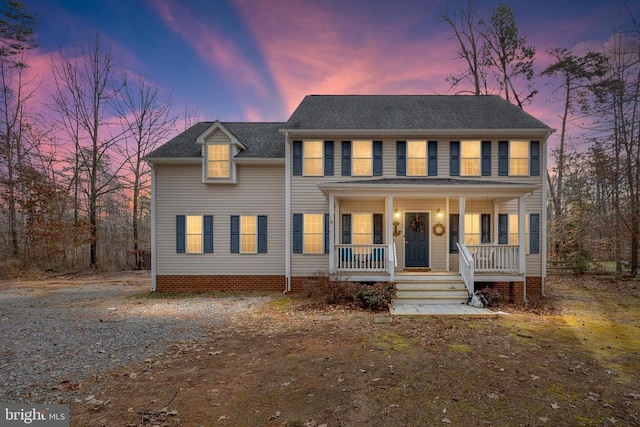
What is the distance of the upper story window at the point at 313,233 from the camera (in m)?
11.9

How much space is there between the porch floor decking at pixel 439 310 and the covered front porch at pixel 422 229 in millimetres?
1229

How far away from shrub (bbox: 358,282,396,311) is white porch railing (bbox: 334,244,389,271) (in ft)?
3.37

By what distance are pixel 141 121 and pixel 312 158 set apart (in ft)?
56.8

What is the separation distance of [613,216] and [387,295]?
1590cm

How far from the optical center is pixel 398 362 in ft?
16.8

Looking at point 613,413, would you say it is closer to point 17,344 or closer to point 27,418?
point 27,418

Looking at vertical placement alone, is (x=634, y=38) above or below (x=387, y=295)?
above

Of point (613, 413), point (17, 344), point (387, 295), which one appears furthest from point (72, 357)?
point (613, 413)

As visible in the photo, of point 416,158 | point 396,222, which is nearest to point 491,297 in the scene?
point 396,222

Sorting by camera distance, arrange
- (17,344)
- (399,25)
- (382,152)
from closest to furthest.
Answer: (17,344), (382,152), (399,25)

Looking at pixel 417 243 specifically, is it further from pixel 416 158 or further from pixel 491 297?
pixel 491 297

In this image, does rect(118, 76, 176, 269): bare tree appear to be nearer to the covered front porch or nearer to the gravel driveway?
the gravel driveway

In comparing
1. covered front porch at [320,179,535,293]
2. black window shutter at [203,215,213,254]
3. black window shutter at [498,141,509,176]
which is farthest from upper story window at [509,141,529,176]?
black window shutter at [203,215,213,254]

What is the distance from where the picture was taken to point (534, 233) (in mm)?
11500
